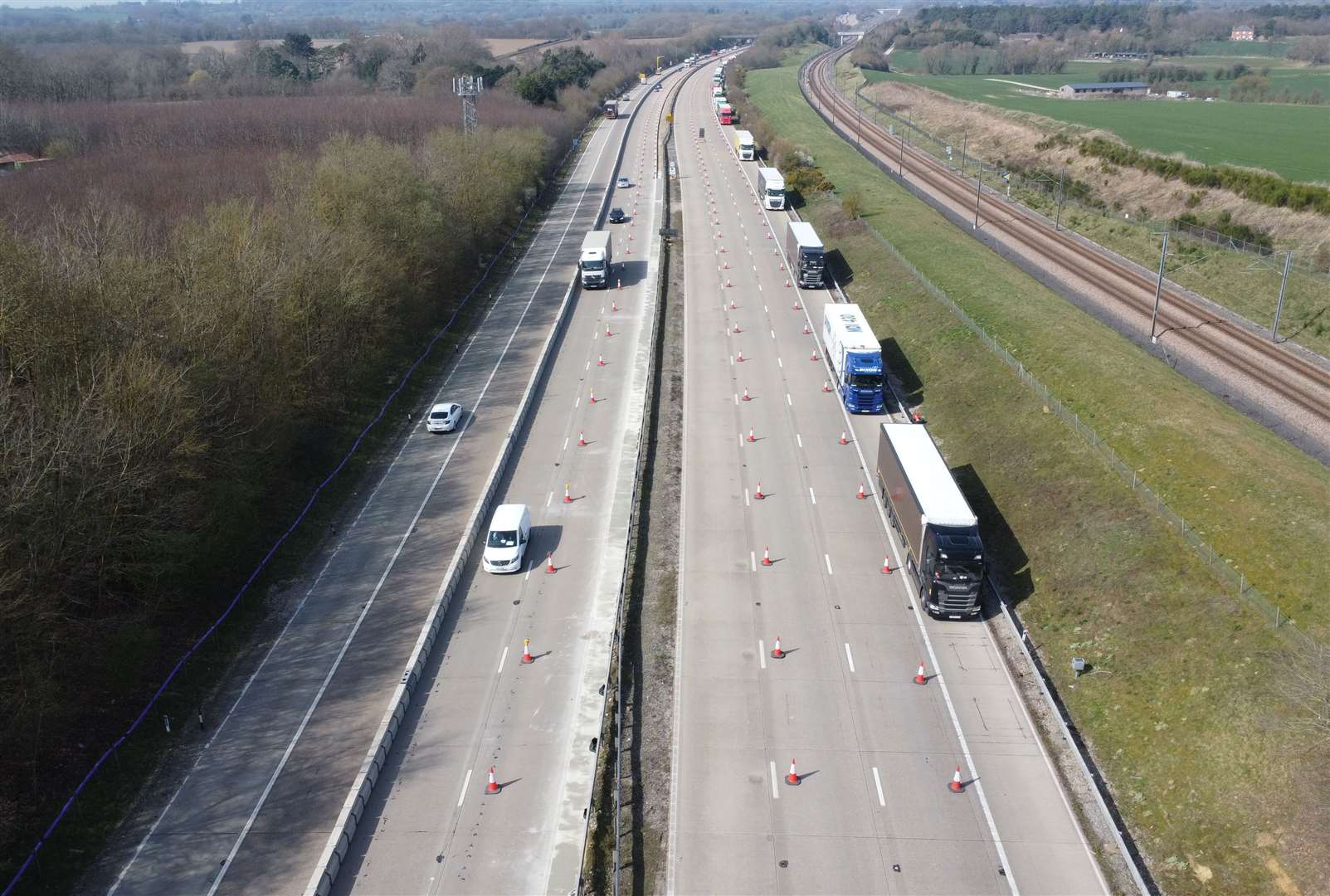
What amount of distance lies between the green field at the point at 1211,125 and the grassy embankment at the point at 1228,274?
1875 cm

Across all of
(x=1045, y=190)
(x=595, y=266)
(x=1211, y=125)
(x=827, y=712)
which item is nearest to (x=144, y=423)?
(x=827, y=712)

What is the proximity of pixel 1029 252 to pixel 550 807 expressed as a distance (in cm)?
5818

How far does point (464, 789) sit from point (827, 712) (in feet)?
32.9

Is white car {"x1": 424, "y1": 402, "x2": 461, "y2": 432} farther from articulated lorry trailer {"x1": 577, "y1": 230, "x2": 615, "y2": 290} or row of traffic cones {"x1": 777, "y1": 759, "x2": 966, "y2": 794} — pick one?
row of traffic cones {"x1": 777, "y1": 759, "x2": 966, "y2": 794}

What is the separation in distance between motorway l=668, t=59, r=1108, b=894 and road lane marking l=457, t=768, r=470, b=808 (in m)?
5.25

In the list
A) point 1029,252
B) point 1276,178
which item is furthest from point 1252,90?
point 1029,252

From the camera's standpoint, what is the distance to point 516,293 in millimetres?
69438

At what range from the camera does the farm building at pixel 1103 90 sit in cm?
16075

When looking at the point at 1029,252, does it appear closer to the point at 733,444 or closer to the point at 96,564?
the point at 733,444

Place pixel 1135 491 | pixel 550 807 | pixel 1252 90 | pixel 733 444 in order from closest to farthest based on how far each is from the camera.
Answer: pixel 550 807 → pixel 1135 491 → pixel 733 444 → pixel 1252 90

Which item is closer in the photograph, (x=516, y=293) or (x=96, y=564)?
(x=96, y=564)

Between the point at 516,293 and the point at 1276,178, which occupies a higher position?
the point at 1276,178

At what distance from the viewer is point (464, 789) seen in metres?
24.9

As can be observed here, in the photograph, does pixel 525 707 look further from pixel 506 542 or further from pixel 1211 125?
pixel 1211 125
